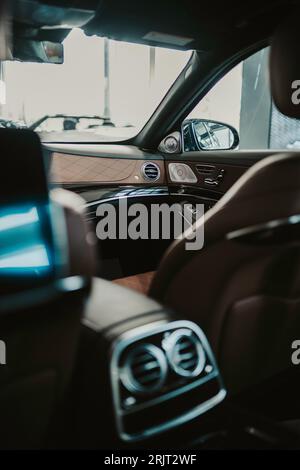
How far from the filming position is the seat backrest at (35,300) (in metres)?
0.97

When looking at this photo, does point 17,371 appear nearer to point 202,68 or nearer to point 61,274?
point 61,274

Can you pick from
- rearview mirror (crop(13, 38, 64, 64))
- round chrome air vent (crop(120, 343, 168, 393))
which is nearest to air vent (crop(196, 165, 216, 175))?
round chrome air vent (crop(120, 343, 168, 393))

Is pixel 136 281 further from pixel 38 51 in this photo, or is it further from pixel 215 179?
pixel 38 51

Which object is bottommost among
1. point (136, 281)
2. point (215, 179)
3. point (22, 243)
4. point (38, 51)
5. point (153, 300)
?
point (136, 281)

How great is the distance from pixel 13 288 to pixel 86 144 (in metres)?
2.30

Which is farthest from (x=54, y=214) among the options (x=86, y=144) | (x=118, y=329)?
(x=86, y=144)

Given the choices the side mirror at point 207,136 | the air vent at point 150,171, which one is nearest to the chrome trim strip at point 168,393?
the air vent at point 150,171

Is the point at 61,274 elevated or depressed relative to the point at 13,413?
elevated

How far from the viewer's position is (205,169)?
9.90ft

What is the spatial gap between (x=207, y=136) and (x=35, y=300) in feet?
8.27

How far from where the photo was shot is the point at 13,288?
966 millimetres

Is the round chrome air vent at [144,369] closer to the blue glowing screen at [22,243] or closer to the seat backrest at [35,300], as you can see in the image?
the seat backrest at [35,300]

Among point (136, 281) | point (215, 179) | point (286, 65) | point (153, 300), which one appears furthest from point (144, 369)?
point (215, 179)

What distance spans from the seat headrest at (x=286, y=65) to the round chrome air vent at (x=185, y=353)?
2.75 ft
